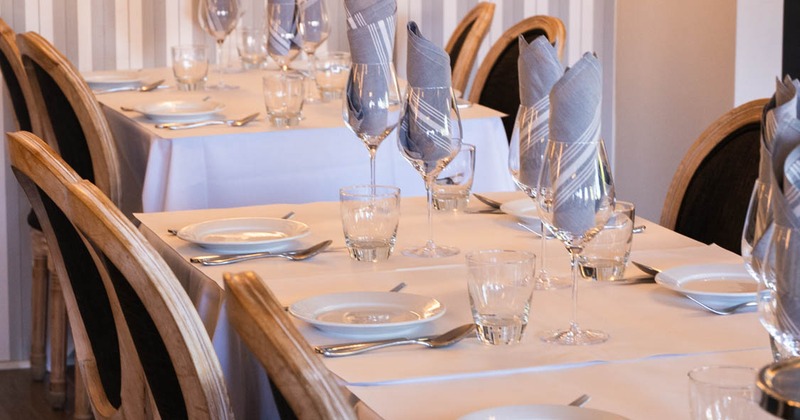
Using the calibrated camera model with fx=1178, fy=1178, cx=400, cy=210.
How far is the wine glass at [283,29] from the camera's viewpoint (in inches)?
130

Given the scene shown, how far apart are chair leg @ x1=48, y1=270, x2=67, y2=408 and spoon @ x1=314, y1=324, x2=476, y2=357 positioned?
228 centimetres

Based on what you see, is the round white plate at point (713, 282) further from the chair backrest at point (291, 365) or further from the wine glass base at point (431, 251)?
the chair backrest at point (291, 365)

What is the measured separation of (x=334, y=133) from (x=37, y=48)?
716 mm

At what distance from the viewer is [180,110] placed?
2916mm

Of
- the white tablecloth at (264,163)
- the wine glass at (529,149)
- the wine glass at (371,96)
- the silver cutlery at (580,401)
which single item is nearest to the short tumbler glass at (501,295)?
the silver cutlery at (580,401)

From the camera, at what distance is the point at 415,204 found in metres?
2.17

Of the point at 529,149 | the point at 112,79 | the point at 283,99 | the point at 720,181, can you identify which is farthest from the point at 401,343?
the point at 112,79

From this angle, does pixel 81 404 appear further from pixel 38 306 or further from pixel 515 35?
pixel 515 35

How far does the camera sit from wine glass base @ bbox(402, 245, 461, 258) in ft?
5.72

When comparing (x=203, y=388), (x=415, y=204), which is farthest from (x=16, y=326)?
(x=203, y=388)

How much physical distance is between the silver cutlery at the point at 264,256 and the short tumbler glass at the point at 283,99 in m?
0.97

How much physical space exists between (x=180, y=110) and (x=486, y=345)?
179cm

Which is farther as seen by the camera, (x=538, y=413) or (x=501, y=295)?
(x=501, y=295)

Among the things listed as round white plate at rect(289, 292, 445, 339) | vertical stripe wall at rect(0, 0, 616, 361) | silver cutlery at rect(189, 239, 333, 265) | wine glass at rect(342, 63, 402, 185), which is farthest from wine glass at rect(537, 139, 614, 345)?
vertical stripe wall at rect(0, 0, 616, 361)
